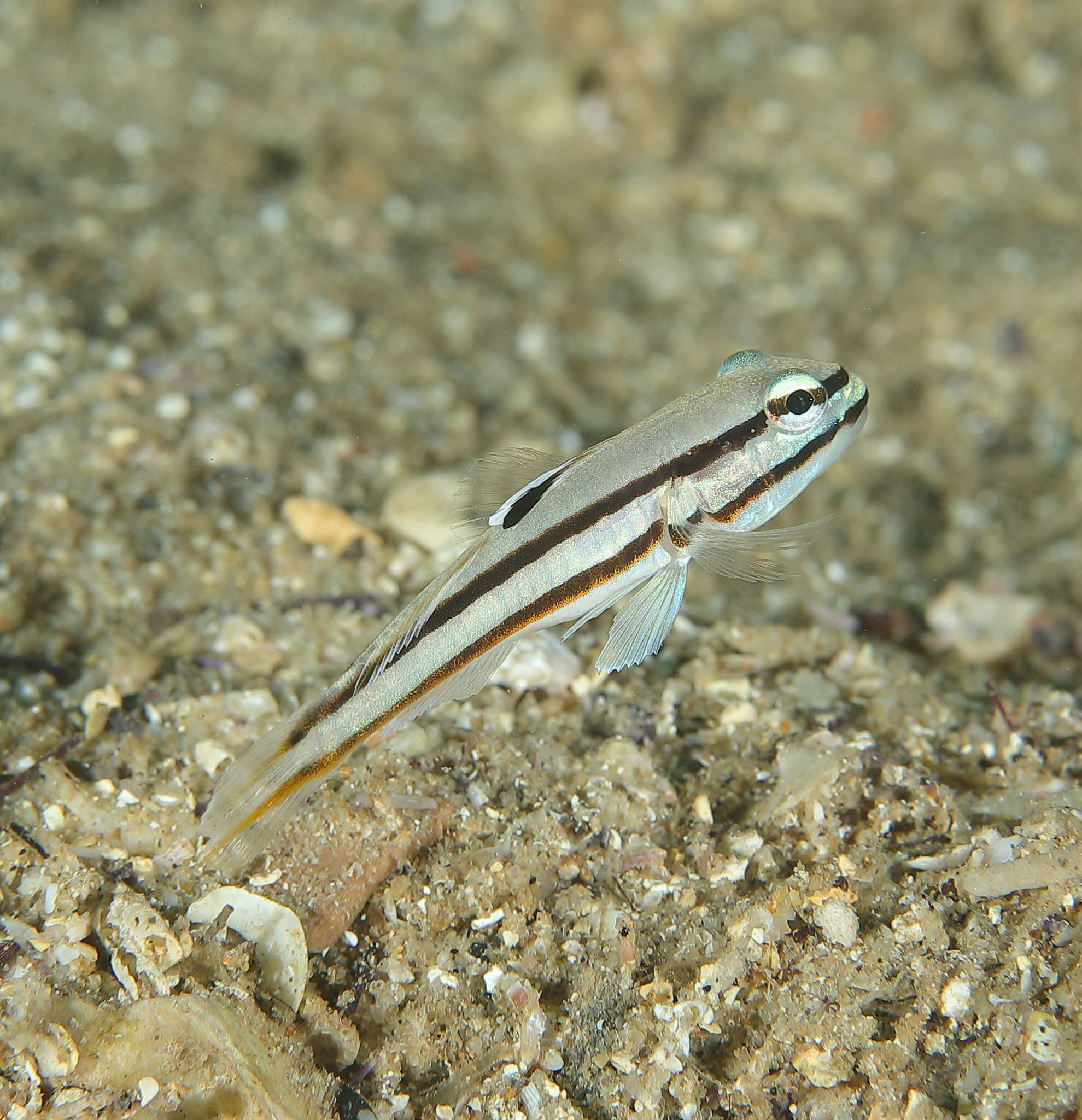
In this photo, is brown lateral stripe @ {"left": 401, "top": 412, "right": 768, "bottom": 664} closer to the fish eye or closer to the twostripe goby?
the twostripe goby

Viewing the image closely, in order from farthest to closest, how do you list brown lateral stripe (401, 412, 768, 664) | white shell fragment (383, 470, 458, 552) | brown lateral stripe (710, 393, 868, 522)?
white shell fragment (383, 470, 458, 552) → brown lateral stripe (710, 393, 868, 522) → brown lateral stripe (401, 412, 768, 664)

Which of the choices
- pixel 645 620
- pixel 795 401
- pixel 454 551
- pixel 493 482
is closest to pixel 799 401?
pixel 795 401

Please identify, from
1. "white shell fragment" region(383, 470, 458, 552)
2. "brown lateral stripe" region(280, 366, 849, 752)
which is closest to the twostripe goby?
"brown lateral stripe" region(280, 366, 849, 752)

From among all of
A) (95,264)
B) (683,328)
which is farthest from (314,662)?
(683,328)

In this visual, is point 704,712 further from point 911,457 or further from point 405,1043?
point 911,457

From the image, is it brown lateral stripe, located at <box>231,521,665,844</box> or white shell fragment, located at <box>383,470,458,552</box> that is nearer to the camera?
brown lateral stripe, located at <box>231,521,665,844</box>

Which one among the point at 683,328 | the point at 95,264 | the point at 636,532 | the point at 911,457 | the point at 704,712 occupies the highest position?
the point at 95,264
